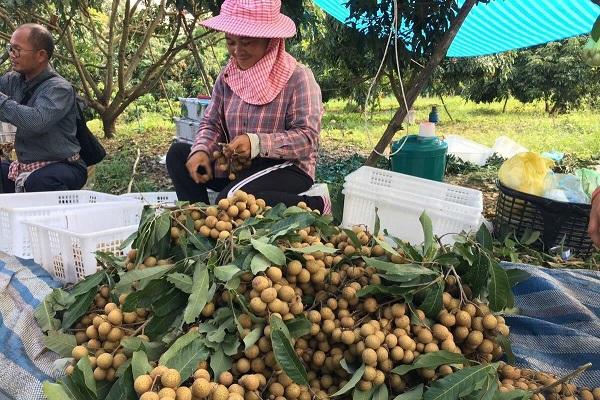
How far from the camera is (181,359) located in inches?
44.4

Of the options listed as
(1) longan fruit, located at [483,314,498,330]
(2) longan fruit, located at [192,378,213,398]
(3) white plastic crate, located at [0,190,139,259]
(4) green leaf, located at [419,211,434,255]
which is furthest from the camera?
(3) white plastic crate, located at [0,190,139,259]

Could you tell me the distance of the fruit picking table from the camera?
4.67 ft

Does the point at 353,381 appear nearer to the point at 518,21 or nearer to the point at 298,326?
the point at 298,326

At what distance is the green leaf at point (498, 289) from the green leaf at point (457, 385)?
24 centimetres

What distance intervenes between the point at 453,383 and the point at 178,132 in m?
4.40

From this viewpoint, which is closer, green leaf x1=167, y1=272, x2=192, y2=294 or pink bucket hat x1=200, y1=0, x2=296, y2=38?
green leaf x1=167, y1=272, x2=192, y2=294

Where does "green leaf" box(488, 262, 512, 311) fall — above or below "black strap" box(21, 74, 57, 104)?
below

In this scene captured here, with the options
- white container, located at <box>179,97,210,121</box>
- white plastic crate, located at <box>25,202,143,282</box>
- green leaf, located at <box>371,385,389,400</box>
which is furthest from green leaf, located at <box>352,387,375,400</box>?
white container, located at <box>179,97,210,121</box>

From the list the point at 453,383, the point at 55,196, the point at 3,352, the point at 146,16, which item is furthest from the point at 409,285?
the point at 146,16

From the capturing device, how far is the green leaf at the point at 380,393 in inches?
45.1

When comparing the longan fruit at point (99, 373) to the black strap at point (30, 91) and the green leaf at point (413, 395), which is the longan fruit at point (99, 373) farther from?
the black strap at point (30, 91)

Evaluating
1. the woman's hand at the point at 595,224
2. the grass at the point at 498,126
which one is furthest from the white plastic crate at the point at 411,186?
the grass at the point at 498,126

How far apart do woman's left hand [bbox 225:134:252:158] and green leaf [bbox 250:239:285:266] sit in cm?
106

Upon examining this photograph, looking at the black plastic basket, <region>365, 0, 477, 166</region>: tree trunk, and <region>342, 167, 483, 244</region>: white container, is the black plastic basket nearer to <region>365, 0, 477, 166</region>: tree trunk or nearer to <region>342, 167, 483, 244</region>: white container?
<region>342, 167, 483, 244</region>: white container
